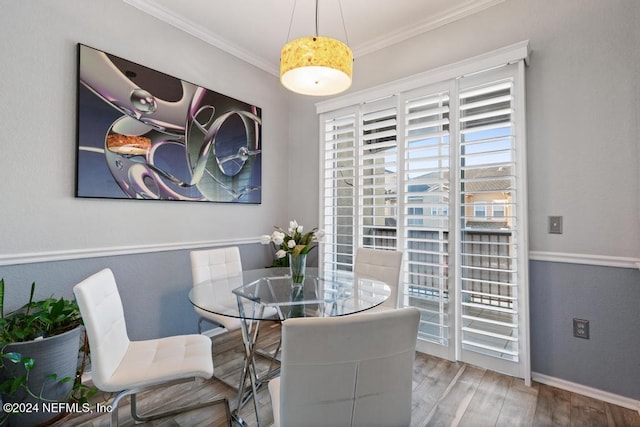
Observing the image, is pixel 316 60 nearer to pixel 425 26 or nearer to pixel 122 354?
pixel 425 26

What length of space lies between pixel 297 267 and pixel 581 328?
195cm

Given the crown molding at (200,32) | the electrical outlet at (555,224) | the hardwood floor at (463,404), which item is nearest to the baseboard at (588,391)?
the hardwood floor at (463,404)

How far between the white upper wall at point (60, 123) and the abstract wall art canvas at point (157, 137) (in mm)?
86

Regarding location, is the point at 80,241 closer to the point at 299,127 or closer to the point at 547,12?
the point at 299,127

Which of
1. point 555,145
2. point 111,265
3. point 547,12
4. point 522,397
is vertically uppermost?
point 547,12

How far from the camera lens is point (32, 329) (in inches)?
69.4

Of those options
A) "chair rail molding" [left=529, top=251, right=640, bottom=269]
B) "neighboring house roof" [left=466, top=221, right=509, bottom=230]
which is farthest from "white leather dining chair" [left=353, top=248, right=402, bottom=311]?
"chair rail molding" [left=529, top=251, right=640, bottom=269]

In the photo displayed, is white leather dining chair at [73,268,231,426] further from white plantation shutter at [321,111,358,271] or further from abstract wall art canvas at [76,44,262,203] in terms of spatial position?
white plantation shutter at [321,111,358,271]

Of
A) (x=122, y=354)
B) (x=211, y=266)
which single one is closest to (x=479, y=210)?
(x=211, y=266)

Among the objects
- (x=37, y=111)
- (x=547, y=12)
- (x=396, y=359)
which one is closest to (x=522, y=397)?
(x=396, y=359)

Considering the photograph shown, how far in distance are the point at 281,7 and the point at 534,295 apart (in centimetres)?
302

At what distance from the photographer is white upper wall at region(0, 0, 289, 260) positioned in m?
1.94

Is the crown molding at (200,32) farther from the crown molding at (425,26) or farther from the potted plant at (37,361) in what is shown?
the potted plant at (37,361)

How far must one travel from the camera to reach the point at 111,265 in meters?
2.36
